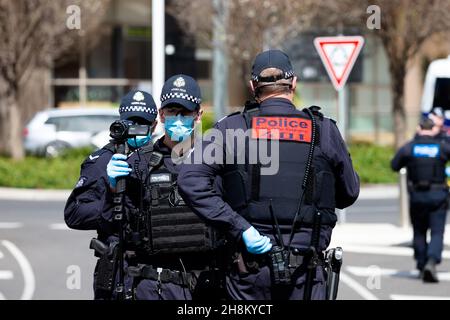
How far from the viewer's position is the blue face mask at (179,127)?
5.69 m

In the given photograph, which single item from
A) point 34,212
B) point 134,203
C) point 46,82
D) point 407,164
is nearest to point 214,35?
point 46,82

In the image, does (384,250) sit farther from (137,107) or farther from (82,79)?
(82,79)

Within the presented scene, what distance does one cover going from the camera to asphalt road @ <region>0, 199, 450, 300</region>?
1073 cm

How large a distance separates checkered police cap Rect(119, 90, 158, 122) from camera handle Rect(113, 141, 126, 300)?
609 mm

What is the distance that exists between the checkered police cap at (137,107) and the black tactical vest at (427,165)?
5735mm

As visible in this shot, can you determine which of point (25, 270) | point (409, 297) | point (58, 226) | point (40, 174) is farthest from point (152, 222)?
point (40, 174)

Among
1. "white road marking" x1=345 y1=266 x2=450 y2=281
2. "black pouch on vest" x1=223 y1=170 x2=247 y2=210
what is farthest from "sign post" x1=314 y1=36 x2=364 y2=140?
"black pouch on vest" x1=223 y1=170 x2=247 y2=210

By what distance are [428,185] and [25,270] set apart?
15.5 feet

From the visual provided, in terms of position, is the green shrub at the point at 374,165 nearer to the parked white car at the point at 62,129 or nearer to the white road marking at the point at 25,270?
the parked white car at the point at 62,129

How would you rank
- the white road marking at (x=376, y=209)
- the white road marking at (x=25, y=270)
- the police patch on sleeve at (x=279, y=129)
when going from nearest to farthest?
the police patch on sleeve at (x=279, y=129) < the white road marking at (x=25, y=270) < the white road marking at (x=376, y=209)

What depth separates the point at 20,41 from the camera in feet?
86.1

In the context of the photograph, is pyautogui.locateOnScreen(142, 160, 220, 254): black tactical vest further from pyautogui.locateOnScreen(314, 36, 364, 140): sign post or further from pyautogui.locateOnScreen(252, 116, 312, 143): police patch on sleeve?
pyautogui.locateOnScreen(314, 36, 364, 140): sign post

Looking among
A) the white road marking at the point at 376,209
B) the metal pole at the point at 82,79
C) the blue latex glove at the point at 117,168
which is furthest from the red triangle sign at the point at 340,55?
the metal pole at the point at 82,79

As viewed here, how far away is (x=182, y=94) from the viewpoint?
571 cm
